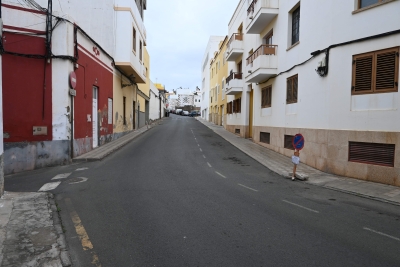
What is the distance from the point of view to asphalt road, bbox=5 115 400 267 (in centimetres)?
381

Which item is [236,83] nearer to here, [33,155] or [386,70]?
[386,70]

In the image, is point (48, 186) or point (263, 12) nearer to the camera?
point (48, 186)

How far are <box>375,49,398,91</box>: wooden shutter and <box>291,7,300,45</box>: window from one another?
4.97 m

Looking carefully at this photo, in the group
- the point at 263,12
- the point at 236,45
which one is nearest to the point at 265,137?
the point at 263,12

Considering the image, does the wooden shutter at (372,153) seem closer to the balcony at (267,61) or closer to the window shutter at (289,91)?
the window shutter at (289,91)

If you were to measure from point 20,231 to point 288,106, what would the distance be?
38.4ft

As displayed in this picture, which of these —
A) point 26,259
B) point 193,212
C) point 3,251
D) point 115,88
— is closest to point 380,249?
point 193,212

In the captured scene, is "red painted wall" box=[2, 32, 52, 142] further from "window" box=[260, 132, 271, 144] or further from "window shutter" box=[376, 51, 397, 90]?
"window shutter" box=[376, 51, 397, 90]

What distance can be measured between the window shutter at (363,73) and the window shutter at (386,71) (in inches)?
8.7

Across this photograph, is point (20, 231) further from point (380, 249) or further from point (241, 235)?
point (380, 249)

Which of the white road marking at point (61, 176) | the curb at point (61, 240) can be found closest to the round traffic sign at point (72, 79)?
the white road marking at point (61, 176)

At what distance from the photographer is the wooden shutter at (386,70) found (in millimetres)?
8266

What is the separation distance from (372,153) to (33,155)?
11.4m

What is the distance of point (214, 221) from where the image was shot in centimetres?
503
